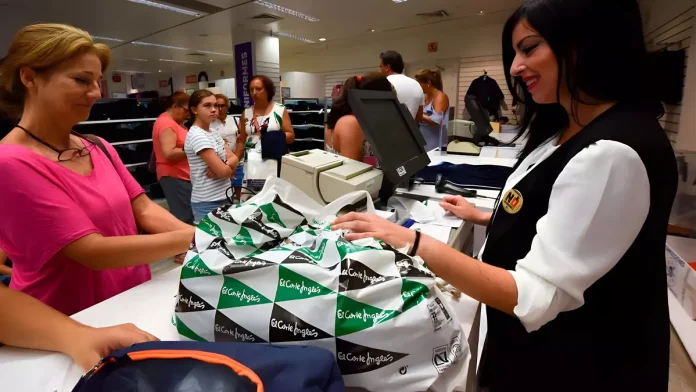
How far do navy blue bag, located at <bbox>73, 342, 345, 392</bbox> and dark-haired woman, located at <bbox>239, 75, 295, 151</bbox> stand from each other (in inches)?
125

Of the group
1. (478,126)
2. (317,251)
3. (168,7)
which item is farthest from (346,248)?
(168,7)

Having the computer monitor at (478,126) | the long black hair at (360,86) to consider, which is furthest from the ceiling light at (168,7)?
the long black hair at (360,86)

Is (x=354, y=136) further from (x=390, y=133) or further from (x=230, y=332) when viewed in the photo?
(x=230, y=332)

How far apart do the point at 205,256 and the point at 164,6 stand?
315 inches

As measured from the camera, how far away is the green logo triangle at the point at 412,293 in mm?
735

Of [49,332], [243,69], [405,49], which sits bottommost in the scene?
[49,332]

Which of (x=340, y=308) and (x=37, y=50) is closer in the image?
(x=340, y=308)

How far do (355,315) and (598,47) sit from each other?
2.39ft

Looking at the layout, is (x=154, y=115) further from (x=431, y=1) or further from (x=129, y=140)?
(x=431, y=1)

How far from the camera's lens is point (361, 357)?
2.31 feet

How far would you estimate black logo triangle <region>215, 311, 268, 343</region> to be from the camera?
2.44 feet

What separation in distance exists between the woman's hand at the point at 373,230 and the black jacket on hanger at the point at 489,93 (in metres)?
8.22

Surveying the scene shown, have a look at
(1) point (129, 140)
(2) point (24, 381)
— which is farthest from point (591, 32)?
(1) point (129, 140)

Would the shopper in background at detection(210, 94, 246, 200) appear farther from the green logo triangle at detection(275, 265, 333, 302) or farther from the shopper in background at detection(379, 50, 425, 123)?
the green logo triangle at detection(275, 265, 333, 302)
